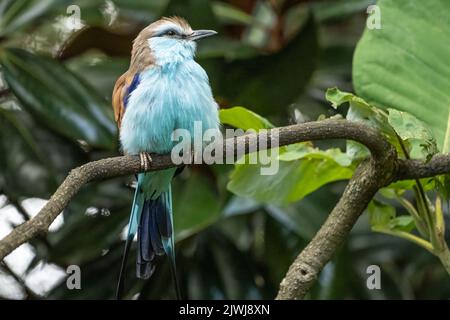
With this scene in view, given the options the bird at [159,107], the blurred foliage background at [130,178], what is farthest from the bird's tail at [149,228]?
the blurred foliage background at [130,178]

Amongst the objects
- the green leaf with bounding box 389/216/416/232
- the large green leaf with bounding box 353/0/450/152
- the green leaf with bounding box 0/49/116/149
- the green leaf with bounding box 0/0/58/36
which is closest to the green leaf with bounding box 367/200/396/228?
the green leaf with bounding box 389/216/416/232

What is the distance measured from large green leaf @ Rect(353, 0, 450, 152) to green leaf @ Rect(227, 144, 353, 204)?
8.4 inches

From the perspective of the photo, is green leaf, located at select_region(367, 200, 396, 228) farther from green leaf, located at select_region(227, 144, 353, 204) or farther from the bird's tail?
the bird's tail

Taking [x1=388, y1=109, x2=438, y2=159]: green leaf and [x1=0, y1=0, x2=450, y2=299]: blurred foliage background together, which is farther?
[x1=0, y1=0, x2=450, y2=299]: blurred foliage background

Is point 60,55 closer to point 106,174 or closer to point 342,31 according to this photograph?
point 342,31

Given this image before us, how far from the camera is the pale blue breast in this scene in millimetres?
2002

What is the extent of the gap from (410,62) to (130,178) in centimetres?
122

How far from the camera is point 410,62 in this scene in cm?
233

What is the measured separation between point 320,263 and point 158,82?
0.61 metres

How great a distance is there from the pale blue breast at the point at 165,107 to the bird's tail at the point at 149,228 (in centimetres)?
15

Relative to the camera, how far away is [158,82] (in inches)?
83.6

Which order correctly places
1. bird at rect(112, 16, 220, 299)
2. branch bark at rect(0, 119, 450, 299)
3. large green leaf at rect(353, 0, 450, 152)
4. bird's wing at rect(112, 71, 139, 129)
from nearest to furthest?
branch bark at rect(0, 119, 450, 299), bird at rect(112, 16, 220, 299), bird's wing at rect(112, 71, 139, 129), large green leaf at rect(353, 0, 450, 152)

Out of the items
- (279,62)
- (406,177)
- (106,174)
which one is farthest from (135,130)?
(279,62)

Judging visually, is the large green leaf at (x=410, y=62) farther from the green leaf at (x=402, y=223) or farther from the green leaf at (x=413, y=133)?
the green leaf at (x=413, y=133)
